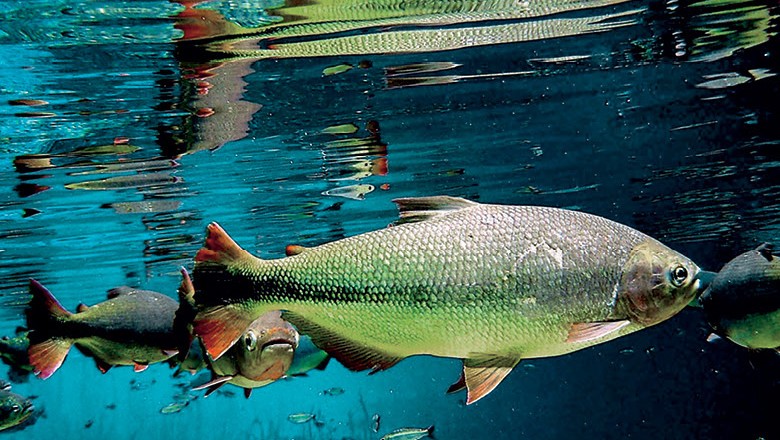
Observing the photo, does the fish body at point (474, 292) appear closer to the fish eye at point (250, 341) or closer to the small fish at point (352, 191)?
the fish eye at point (250, 341)

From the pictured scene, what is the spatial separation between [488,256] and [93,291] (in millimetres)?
31545

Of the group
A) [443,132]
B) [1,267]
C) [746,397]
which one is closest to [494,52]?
[443,132]

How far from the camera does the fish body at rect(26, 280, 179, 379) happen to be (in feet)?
16.2

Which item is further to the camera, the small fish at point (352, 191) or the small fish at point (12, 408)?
the small fish at point (352, 191)

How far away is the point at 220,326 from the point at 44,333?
2926mm

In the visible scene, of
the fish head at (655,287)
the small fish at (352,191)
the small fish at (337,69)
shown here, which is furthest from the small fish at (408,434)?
the fish head at (655,287)

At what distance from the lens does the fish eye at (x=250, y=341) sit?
468cm

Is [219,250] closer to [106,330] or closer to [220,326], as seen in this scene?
[220,326]

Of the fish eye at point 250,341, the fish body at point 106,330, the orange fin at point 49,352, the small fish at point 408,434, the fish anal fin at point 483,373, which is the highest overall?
the fish anal fin at point 483,373

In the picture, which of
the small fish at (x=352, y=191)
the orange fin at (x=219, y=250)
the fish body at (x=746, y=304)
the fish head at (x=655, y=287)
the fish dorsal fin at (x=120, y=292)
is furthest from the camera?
the small fish at (x=352, y=191)

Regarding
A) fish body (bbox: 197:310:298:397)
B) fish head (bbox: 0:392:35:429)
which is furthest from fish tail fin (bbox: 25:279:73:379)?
fish head (bbox: 0:392:35:429)

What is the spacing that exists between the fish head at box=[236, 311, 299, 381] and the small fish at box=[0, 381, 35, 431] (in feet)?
24.7

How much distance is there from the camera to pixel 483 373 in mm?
2959

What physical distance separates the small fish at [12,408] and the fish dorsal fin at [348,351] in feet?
31.0
